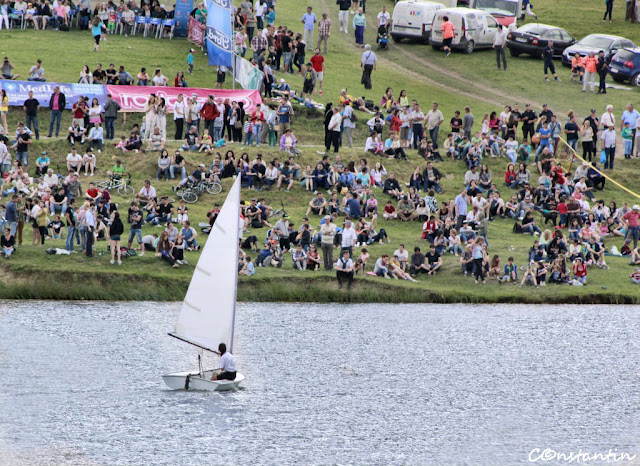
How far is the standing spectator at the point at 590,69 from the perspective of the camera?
6854cm

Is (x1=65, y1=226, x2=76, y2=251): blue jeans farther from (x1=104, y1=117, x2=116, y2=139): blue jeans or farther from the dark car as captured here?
the dark car

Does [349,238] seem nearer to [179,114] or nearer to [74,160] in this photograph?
[179,114]

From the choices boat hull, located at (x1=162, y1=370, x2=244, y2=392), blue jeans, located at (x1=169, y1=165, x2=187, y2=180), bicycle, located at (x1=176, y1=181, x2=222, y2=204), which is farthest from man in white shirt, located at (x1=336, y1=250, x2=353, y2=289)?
blue jeans, located at (x1=169, y1=165, x2=187, y2=180)

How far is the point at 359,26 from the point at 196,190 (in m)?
26.1

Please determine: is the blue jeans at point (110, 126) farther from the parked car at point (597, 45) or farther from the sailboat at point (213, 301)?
the parked car at point (597, 45)

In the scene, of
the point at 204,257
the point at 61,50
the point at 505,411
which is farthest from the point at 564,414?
the point at 61,50

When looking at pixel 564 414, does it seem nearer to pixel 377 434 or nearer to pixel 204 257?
pixel 377 434

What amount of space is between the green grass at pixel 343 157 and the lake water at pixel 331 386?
29.6 inches

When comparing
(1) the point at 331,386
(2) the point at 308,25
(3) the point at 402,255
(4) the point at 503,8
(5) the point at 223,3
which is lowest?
(1) the point at 331,386

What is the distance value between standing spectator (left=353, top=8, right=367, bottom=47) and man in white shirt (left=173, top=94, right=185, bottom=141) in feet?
68.3

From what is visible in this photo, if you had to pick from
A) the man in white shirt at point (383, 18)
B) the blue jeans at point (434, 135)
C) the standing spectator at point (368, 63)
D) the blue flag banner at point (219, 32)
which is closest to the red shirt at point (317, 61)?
the standing spectator at point (368, 63)

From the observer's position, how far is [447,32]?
7256 cm

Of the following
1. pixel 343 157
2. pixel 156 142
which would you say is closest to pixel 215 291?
pixel 156 142

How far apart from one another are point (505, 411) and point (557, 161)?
2381 cm
